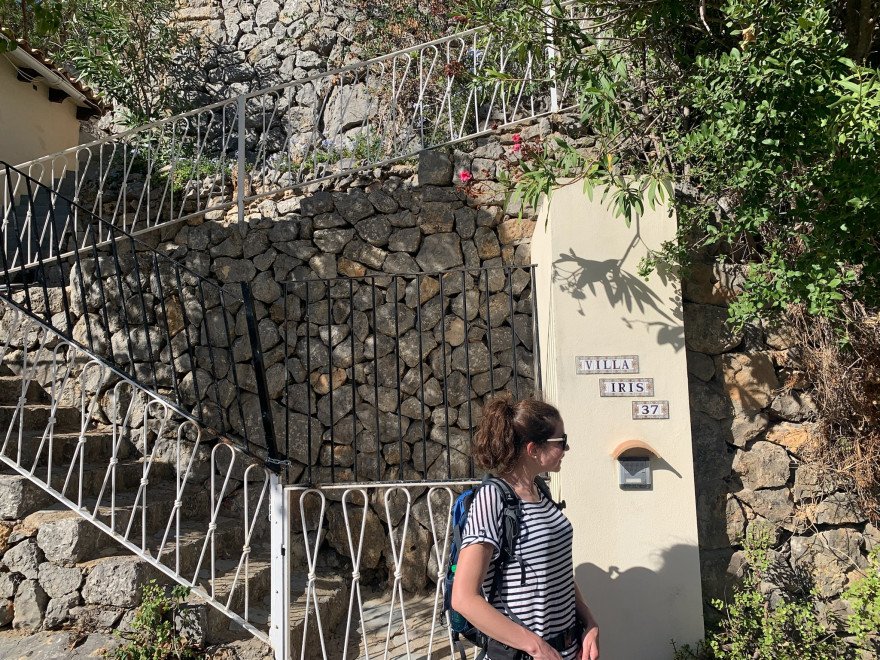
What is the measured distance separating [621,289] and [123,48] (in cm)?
768

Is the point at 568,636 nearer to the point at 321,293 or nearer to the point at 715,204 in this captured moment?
the point at 715,204

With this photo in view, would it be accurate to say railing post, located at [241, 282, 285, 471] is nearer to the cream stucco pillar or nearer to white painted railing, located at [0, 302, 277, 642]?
white painted railing, located at [0, 302, 277, 642]

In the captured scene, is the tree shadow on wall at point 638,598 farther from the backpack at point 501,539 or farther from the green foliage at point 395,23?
the green foliage at point 395,23

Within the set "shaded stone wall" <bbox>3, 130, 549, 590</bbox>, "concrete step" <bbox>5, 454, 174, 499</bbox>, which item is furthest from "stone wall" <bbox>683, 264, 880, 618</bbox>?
"concrete step" <bbox>5, 454, 174, 499</bbox>

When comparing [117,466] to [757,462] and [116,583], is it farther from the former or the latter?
[757,462]

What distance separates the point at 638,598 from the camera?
3.00m

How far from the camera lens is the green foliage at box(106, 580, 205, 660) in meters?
3.17

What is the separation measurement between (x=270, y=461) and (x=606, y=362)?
176 centimetres

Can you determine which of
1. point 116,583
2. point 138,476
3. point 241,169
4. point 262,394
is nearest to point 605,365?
point 262,394

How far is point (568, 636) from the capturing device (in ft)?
6.62

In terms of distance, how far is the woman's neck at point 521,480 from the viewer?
2.00m

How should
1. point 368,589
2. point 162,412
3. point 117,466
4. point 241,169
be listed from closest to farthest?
point 117,466
point 368,589
point 162,412
point 241,169

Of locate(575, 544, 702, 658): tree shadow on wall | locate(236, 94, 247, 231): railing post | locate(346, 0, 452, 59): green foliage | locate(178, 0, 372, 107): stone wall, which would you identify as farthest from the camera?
locate(178, 0, 372, 107): stone wall

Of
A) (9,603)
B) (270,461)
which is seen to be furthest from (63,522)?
(270,461)
